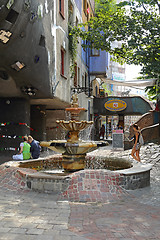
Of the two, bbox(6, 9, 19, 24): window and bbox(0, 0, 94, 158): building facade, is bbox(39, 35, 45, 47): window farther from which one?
bbox(6, 9, 19, 24): window

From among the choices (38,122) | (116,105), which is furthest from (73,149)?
(116,105)

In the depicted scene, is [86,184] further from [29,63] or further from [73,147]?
[29,63]

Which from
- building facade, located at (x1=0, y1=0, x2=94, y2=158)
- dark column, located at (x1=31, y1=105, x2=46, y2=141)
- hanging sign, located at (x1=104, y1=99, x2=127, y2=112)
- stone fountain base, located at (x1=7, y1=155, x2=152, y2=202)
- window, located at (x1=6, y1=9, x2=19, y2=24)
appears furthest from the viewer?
hanging sign, located at (x1=104, y1=99, x2=127, y2=112)

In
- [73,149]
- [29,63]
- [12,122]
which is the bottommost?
[73,149]

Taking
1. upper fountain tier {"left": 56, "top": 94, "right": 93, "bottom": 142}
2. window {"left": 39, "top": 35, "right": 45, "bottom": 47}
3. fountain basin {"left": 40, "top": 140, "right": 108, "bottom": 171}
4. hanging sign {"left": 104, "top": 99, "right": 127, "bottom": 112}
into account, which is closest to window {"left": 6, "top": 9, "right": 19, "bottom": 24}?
window {"left": 39, "top": 35, "right": 45, "bottom": 47}

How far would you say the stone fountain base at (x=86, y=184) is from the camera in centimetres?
601

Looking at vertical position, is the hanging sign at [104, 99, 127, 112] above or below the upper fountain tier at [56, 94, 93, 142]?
above

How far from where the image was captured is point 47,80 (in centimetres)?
1269

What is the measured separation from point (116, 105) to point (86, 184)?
21176mm

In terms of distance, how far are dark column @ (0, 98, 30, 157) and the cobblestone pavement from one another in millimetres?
7245

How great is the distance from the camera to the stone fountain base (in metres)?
6.01

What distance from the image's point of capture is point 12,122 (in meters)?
14.0

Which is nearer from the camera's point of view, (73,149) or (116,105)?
(73,149)

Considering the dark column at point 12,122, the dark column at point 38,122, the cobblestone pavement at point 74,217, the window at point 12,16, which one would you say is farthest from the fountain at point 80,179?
the dark column at point 38,122
